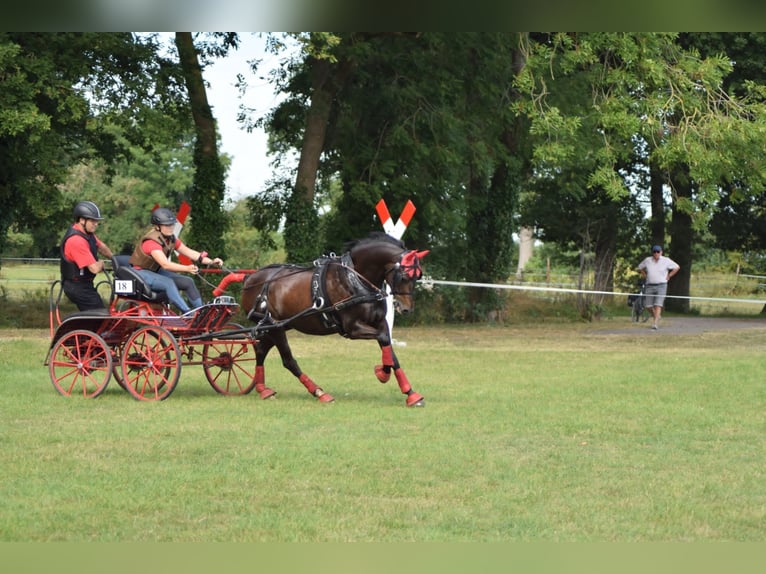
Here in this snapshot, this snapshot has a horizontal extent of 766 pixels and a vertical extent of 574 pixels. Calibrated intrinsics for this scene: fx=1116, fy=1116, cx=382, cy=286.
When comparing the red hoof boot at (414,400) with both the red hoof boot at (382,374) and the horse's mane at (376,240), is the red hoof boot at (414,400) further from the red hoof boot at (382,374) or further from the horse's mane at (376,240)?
the horse's mane at (376,240)

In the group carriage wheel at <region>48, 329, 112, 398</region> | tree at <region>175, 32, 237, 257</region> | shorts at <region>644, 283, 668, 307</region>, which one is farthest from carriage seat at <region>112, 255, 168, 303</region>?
shorts at <region>644, 283, 668, 307</region>

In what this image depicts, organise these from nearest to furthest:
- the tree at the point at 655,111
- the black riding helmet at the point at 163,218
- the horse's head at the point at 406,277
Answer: the horse's head at the point at 406,277 → the black riding helmet at the point at 163,218 → the tree at the point at 655,111

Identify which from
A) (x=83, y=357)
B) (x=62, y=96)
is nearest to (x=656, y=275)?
(x=62, y=96)

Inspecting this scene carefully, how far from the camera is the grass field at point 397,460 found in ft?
21.6

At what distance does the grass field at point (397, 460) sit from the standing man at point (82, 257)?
3.89ft

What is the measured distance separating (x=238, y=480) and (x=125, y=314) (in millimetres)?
4944

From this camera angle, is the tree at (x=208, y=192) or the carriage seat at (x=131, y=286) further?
the tree at (x=208, y=192)

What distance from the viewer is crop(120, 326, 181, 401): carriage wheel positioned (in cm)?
1218

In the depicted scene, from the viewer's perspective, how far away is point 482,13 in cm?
321

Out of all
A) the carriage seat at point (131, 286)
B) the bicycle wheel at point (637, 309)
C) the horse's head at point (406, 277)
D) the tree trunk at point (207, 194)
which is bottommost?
the bicycle wheel at point (637, 309)

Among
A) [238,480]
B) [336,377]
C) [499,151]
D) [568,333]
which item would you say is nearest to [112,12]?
[238,480]

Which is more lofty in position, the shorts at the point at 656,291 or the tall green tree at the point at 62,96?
the tall green tree at the point at 62,96

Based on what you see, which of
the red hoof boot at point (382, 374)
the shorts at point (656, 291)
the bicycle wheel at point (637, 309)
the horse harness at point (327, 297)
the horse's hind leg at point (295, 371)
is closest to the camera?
the red hoof boot at point (382, 374)

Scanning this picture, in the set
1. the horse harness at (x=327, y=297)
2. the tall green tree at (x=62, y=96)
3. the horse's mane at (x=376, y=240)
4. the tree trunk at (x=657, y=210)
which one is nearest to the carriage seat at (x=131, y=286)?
the horse harness at (x=327, y=297)
